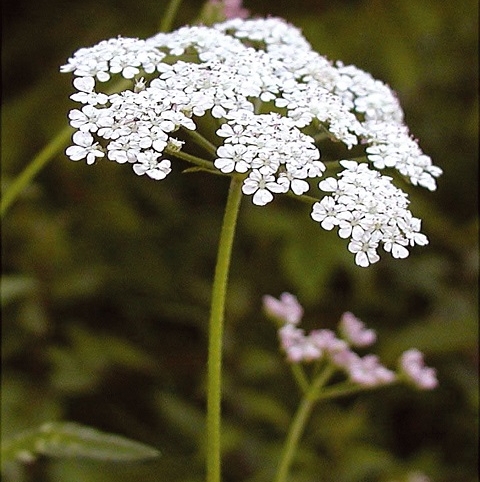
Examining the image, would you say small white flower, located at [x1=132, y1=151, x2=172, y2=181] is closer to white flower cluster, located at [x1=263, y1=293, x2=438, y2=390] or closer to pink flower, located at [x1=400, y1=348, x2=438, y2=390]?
white flower cluster, located at [x1=263, y1=293, x2=438, y2=390]

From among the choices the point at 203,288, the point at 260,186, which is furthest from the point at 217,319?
the point at 203,288

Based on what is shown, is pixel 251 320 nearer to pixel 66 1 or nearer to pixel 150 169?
pixel 66 1

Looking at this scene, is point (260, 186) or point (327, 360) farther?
point (327, 360)

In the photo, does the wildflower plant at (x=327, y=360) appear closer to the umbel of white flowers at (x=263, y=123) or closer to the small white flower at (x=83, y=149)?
the umbel of white flowers at (x=263, y=123)

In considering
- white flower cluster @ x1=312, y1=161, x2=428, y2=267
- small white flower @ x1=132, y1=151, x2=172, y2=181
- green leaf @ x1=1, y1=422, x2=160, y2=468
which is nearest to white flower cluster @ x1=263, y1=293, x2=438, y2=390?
green leaf @ x1=1, y1=422, x2=160, y2=468

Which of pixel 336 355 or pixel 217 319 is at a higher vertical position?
pixel 336 355

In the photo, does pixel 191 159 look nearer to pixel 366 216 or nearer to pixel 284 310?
pixel 366 216

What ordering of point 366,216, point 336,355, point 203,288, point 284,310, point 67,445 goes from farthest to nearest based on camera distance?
point 203,288, point 284,310, point 336,355, point 67,445, point 366,216
